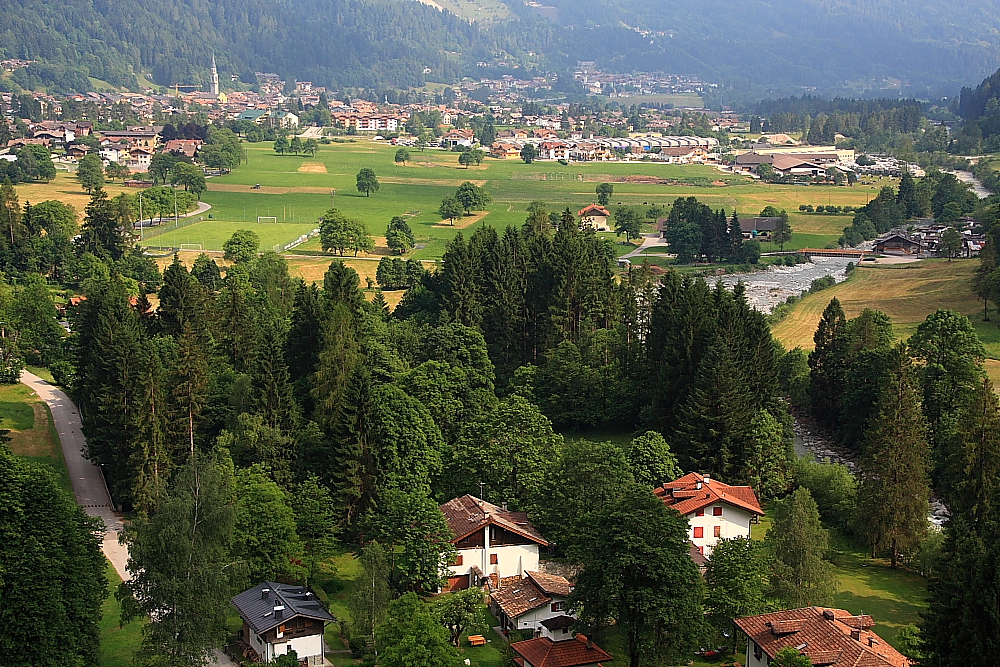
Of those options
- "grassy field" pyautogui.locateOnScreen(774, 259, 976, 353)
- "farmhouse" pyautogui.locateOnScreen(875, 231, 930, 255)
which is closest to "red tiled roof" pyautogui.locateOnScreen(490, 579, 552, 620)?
"grassy field" pyautogui.locateOnScreen(774, 259, 976, 353)

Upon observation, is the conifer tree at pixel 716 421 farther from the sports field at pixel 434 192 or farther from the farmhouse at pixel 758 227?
the farmhouse at pixel 758 227

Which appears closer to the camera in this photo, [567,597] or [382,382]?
[567,597]

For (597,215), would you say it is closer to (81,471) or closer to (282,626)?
(81,471)

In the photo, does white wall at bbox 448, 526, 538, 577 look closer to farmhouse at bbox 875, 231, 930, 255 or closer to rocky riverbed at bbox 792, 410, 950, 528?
rocky riverbed at bbox 792, 410, 950, 528

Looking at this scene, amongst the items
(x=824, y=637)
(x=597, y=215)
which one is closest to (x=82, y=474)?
(x=824, y=637)

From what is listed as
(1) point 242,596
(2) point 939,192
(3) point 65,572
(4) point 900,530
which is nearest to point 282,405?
(1) point 242,596

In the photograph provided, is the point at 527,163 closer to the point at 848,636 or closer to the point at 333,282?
the point at 333,282
